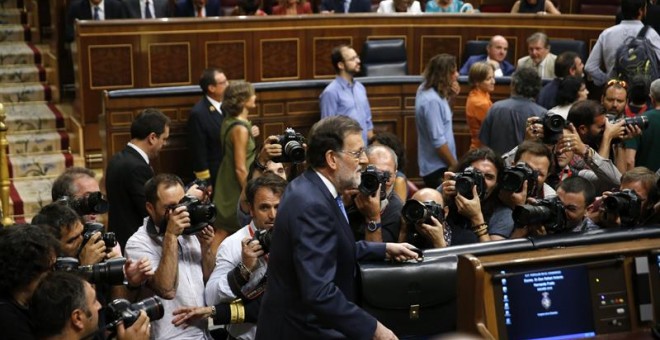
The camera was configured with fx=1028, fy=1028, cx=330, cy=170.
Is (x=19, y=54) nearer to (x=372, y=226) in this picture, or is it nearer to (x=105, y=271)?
(x=105, y=271)

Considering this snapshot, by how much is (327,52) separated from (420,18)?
928 mm

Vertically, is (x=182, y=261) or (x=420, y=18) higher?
(x=420, y=18)

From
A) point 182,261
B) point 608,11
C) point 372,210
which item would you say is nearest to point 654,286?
point 372,210

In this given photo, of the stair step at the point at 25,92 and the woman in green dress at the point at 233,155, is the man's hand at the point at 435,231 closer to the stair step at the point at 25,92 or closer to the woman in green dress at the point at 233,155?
the woman in green dress at the point at 233,155

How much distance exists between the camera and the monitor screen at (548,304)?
10.4 ft

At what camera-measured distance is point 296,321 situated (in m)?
3.27

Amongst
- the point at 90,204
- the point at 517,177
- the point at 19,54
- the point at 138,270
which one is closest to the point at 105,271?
the point at 138,270

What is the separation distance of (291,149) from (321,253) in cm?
153

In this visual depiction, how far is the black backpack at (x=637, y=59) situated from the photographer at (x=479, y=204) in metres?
2.91

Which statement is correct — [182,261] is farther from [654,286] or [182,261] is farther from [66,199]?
[654,286]

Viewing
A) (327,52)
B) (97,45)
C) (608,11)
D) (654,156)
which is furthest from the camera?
(608,11)

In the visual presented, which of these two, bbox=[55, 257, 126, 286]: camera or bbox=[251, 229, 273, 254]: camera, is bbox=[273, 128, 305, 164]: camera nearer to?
bbox=[251, 229, 273, 254]: camera

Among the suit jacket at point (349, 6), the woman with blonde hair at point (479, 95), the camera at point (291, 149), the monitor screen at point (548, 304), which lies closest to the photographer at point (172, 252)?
the camera at point (291, 149)

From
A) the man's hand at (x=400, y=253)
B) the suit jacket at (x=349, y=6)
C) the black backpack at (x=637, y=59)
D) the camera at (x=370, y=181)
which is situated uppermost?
the suit jacket at (x=349, y=6)
